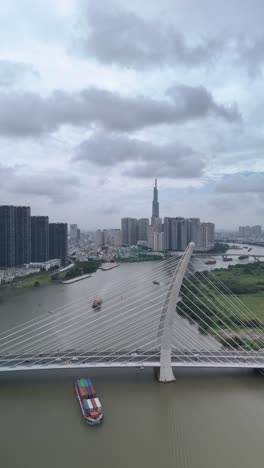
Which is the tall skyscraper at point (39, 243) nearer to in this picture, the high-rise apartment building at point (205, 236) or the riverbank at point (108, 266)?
the riverbank at point (108, 266)

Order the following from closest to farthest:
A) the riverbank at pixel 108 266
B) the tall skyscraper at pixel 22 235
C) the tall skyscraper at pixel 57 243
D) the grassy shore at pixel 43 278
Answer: the grassy shore at pixel 43 278 < the tall skyscraper at pixel 22 235 < the riverbank at pixel 108 266 < the tall skyscraper at pixel 57 243

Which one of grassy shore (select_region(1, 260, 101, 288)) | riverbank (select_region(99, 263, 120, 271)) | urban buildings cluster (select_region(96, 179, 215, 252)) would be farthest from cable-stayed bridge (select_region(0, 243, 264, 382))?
urban buildings cluster (select_region(96, 179, 215, 252))

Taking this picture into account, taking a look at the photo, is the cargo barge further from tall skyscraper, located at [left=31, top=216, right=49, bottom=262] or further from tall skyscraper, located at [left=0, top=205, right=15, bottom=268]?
tall skyscraper, located at [left=31, top=216, right=49, bottom=262]

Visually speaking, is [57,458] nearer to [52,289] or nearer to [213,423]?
[213,423]

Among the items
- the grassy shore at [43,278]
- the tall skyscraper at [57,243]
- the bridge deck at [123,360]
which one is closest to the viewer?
the bridge deck at [123,360]

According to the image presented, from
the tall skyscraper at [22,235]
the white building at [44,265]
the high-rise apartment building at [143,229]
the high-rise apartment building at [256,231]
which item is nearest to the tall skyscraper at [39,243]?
the white building at [44,265]

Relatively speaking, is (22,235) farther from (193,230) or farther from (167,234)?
(193,230)

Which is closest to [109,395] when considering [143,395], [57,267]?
[143,395]

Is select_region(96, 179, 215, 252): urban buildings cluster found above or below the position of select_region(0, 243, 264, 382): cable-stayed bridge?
above
